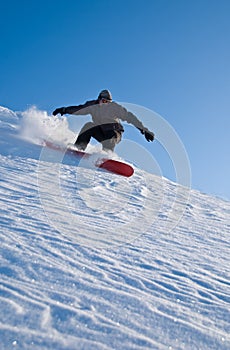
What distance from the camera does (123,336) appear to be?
2387 mm

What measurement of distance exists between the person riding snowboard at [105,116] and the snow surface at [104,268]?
1480mm

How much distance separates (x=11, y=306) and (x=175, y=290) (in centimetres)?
132

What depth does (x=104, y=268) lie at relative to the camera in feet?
10.9

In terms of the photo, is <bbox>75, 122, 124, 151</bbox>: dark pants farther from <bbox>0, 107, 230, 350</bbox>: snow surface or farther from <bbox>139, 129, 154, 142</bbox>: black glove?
<bbox>0, 107, 230, 350</bbox>: snow surface

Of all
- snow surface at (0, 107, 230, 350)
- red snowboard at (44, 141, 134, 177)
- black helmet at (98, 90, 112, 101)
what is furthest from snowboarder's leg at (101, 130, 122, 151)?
snow surface at (0, 107, 230, 350)

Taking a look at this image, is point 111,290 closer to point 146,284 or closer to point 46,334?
point 146,284

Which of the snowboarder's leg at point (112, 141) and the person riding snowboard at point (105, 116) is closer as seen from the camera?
the person riding snowboard at point (105, 116)

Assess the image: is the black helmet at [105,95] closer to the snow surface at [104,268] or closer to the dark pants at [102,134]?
the dark pants at [102,134]

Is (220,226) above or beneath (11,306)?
above

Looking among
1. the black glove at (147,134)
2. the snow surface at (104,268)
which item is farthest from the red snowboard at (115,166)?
the snow surface at (104,268)

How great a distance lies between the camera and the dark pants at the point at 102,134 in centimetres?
788

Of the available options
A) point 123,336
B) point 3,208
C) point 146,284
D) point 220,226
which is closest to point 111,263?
point 146,284

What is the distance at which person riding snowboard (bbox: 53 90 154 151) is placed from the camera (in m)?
7.77

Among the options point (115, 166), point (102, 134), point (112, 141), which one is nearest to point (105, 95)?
point (102, 134)
